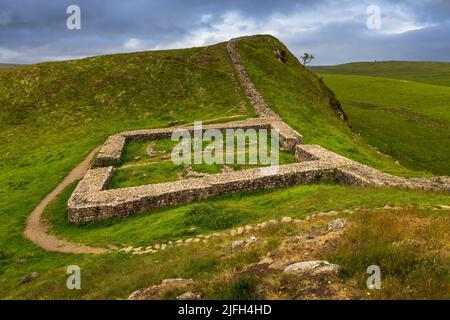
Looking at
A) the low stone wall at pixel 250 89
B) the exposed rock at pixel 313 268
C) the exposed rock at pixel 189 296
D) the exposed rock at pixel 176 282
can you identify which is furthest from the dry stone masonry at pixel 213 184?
the low stone wall at pixel 250 89

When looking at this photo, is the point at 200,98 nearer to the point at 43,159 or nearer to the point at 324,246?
the point at 43,159

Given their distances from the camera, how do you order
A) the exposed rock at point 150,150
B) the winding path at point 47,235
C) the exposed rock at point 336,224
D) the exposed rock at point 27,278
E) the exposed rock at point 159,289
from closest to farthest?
1. the exposed rock at point 159,289
2. the exposed rock at point 336,224
3. the exposed rock at point 27,278
4. the winding path at point 47,235
5. the exposed rock at point 150,150

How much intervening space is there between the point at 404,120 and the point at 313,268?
6305 cm

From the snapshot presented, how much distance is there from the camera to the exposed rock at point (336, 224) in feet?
40.5

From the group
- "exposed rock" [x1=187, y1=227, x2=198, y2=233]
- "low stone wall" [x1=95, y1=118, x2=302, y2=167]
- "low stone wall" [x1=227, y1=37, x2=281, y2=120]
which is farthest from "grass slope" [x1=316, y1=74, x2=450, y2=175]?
"exposed rock" [x1=187, y1=227, x2=198, y2=233]

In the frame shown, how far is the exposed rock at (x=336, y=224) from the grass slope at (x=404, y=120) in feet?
106

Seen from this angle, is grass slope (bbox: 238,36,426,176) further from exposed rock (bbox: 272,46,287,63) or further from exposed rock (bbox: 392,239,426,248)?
exposed rock (bbox: 392,239,426,248)

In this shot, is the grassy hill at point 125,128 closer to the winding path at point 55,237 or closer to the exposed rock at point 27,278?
the exposed rock at point 27,278

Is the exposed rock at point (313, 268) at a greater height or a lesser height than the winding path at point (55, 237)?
greater

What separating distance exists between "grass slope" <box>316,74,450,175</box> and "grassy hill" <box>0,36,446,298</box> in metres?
6.57

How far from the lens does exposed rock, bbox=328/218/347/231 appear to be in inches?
486

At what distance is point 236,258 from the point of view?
10969 mm

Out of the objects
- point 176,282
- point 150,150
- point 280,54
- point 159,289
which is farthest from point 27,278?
point 280,54

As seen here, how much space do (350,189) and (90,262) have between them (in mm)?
13557
